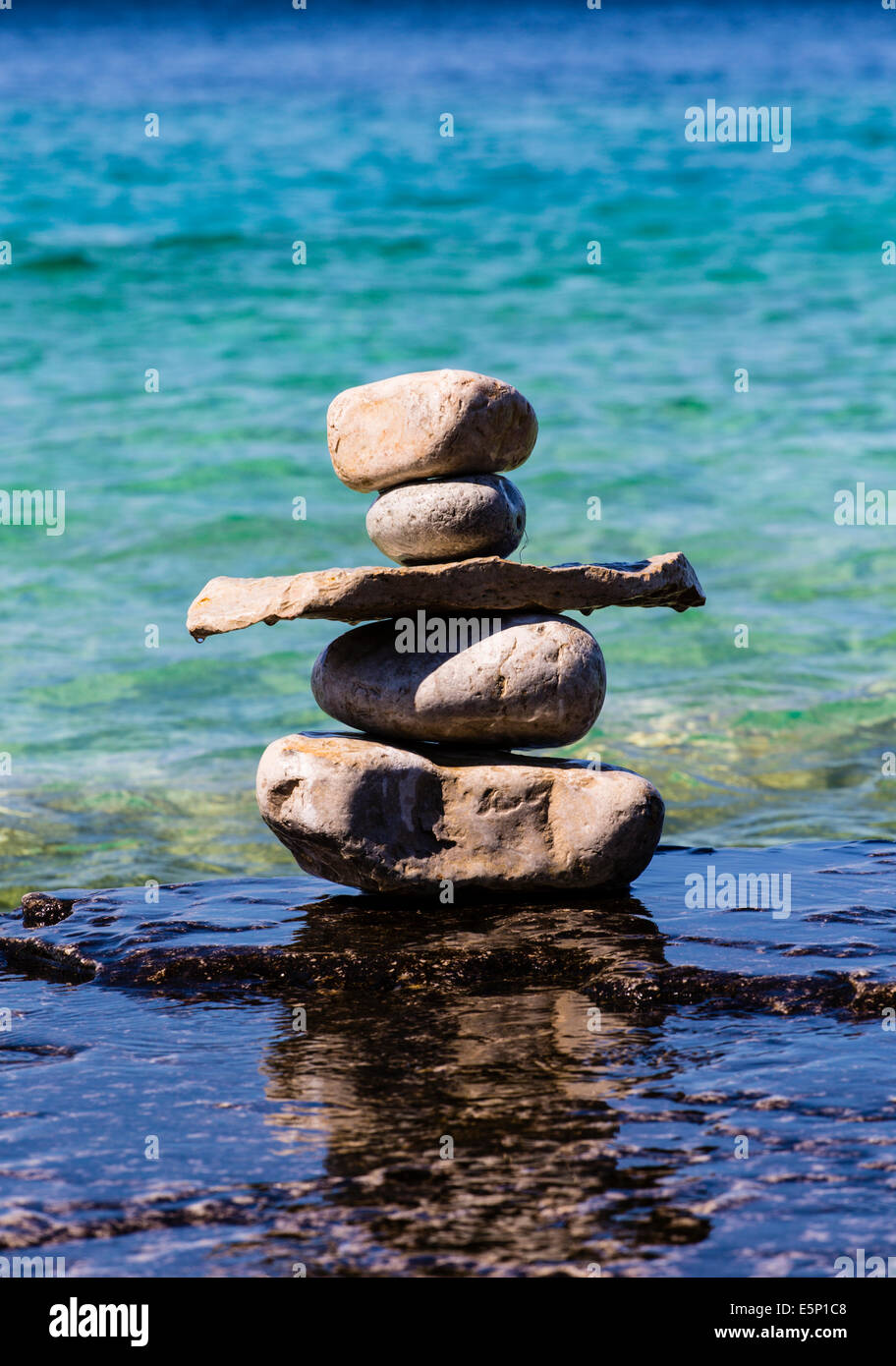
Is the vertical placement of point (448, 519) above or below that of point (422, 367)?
below

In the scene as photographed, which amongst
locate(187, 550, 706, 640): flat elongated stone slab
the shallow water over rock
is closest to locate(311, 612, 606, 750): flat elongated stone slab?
locate(187, 550, 706, 640): flat elongated stone slab

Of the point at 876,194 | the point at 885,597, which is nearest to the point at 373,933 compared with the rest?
the point at 885,597

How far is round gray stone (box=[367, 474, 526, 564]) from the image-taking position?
19.7 ft

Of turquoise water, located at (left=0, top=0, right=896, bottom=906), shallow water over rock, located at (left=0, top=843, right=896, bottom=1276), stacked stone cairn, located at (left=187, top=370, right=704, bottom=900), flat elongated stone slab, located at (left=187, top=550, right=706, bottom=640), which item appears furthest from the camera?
turquoise water, located at (left=0, top=0, right=896, bottom=906)

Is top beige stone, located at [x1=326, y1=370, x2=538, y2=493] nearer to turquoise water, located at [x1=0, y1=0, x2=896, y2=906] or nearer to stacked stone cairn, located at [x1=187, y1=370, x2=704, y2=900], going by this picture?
stacked stone cairn, located at [x1=187, y1=370, x2=704, y2=900]

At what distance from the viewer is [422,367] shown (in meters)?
19.2

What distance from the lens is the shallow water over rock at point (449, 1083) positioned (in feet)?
11.8

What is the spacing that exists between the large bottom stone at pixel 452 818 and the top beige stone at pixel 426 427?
1105 millimetres

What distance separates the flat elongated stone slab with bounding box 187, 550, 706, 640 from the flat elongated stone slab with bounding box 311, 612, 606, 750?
0.36 feet

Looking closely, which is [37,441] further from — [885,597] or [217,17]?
[217,17]

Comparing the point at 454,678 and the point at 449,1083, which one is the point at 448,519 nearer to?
the point at 454,678

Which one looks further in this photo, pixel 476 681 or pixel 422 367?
pixel 422 367

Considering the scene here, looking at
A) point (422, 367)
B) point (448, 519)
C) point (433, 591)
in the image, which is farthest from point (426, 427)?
point (422, 367)

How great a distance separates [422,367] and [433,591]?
Answer: 542 inches
